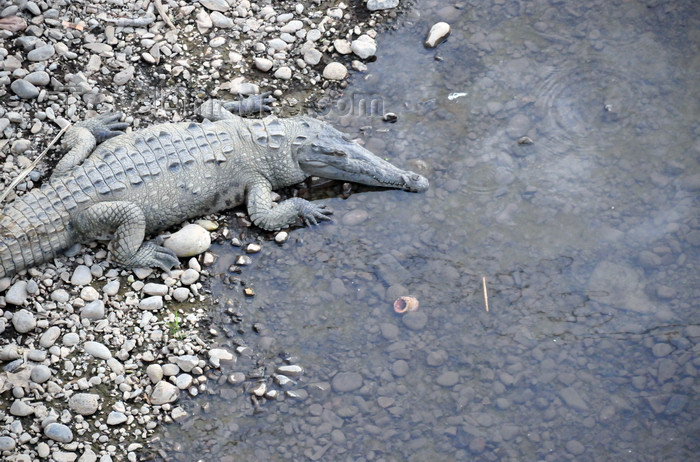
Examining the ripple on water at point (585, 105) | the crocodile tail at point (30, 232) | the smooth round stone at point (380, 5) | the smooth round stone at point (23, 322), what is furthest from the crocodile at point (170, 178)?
the smooth round stone at point (380, 5)

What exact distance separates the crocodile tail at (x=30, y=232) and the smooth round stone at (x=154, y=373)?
3.79 ft

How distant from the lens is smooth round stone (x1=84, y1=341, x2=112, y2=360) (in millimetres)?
4801

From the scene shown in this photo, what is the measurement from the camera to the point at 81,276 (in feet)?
16.9

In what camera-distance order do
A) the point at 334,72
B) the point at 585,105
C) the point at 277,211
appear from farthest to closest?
the point at 334,72
the point at 585,105
the point at 277,211

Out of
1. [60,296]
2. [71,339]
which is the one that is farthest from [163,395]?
[60,296]

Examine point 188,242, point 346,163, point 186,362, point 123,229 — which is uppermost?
point 346,163

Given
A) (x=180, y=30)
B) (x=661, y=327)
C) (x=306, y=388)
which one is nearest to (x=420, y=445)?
(x=306, y=388)

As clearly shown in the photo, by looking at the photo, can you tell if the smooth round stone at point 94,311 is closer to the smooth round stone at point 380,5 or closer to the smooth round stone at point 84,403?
the smooth round stone at point 84,403

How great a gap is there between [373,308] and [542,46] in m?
2.84

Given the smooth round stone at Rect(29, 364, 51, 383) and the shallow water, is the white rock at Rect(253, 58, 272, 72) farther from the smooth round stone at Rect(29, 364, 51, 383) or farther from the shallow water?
the smooth round stone at Rect(29, 364, 51, 383)

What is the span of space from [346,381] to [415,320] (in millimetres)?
624

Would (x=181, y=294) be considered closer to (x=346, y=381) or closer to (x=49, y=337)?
(x=49, y=337)

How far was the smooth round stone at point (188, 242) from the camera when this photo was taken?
17.5 feet

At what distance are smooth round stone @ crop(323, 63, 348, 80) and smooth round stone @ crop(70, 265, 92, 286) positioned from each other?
8.09ft
